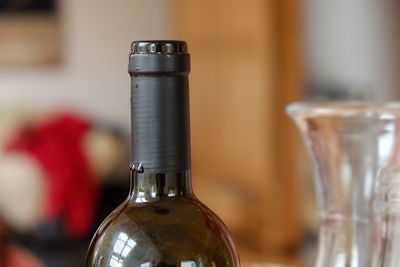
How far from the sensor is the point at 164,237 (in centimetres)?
45

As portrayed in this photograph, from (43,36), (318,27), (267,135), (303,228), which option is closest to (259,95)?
(267,135)

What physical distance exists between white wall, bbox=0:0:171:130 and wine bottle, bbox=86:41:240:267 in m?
3.55

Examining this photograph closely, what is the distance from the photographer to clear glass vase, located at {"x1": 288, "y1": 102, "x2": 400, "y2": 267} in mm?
568

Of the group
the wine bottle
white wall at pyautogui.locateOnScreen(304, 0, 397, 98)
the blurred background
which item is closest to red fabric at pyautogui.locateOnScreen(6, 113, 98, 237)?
the blurred background

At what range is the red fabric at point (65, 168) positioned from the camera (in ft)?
9.81

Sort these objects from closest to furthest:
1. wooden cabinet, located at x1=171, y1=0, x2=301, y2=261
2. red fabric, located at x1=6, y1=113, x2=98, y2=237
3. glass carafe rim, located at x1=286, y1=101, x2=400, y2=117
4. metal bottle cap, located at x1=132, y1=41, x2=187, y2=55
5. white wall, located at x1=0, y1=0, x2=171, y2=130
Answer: metal bottle cap, located at x1=132, y1=41, x2=187, y2=55 < glass carafe rim, located at x1=286, y1=101, x2=400, y2=117 < wooden cabinet, located at x1=171, y1=0, x2=301, y2=261 < red fabric, located at x1=6, y1=113, x2=98, y2=237 < white wall, located at x1=0, y1=0, x2=171, y2=130

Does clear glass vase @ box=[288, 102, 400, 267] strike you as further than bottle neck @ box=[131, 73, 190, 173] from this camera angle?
Yes

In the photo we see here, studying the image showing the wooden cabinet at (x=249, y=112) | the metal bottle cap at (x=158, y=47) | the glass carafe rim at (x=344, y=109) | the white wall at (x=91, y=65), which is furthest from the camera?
the white wall at (x=91, y=65)

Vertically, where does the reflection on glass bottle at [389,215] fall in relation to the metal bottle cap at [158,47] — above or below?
below

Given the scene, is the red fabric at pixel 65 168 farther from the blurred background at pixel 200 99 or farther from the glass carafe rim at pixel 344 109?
the glass carafe rim at pixel 344 109

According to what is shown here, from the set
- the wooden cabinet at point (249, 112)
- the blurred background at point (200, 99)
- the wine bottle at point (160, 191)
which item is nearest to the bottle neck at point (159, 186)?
the wine bottle at point (160, 191)

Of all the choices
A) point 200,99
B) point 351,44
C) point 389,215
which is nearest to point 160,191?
point 389,215

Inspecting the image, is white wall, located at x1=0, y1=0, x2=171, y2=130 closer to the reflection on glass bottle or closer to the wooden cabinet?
the wooden cabinet

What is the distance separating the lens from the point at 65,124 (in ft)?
10.7
